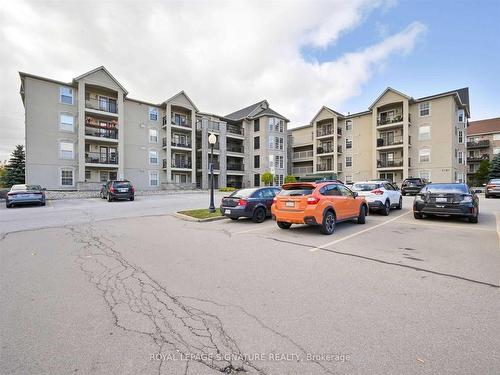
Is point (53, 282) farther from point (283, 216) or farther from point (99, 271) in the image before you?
point (283, 216)

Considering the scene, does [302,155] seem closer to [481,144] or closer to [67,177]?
[481,144]

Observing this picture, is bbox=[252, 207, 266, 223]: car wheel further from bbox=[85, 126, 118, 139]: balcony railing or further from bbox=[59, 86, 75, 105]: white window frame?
bbox=[59, 86, 75, 105]: white window frame

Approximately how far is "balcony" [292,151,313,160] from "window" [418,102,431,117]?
58.9ft

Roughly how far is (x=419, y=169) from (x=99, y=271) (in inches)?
1569

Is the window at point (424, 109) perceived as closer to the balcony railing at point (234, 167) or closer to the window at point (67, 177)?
the balcony railing at point (234, 167)

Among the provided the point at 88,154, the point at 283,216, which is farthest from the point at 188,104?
the point at 283,216

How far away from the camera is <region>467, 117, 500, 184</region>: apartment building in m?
50.2

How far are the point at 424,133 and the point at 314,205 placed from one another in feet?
116

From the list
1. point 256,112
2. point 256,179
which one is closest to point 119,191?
point 256,179

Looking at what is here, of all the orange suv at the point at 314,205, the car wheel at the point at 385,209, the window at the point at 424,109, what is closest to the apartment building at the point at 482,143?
the window at the point at 424,109

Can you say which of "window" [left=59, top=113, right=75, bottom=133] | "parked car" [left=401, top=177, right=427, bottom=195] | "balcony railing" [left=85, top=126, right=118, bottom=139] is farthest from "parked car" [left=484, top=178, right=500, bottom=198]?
"window" [left=59, top=113, right=75, bottom=133]

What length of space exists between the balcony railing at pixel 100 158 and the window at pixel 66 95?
6026 mm

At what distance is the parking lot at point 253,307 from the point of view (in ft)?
8.00

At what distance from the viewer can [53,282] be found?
172 inches
